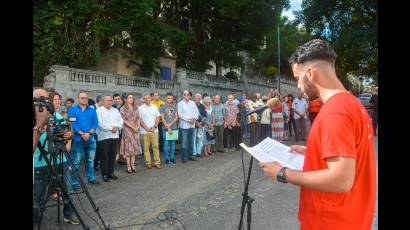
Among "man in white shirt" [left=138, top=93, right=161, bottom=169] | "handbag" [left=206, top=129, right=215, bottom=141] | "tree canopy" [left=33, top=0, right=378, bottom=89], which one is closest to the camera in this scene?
"man in white shirt" [left=138, top=93, right=161, bottom=169]

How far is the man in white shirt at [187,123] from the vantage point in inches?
420

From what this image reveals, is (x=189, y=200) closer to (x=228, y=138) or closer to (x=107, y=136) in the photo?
(x=107, y=136)

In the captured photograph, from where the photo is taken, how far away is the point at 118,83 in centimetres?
1717

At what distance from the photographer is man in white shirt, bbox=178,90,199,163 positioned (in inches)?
420

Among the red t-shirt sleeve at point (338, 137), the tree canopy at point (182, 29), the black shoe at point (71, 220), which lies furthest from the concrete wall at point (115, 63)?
the red t-shirt sleeve at point (338, 137)

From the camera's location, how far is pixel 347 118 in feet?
6.16

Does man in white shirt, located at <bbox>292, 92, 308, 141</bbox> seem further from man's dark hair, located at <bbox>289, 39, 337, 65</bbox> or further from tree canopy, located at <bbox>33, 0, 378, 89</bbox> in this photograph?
man's dark hair, located at <bbox>289, 39, 337, 65</bbox>

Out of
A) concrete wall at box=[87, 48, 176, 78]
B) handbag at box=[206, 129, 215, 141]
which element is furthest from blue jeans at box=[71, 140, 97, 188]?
concrete wall at box=[87, 48, 176, 78]

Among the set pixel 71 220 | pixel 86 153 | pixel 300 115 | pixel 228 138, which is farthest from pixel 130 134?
pixel 300 115

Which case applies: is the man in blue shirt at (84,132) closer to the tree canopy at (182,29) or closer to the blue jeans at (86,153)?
the blue jeans at (86,153)

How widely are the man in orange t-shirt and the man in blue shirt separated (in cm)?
588
